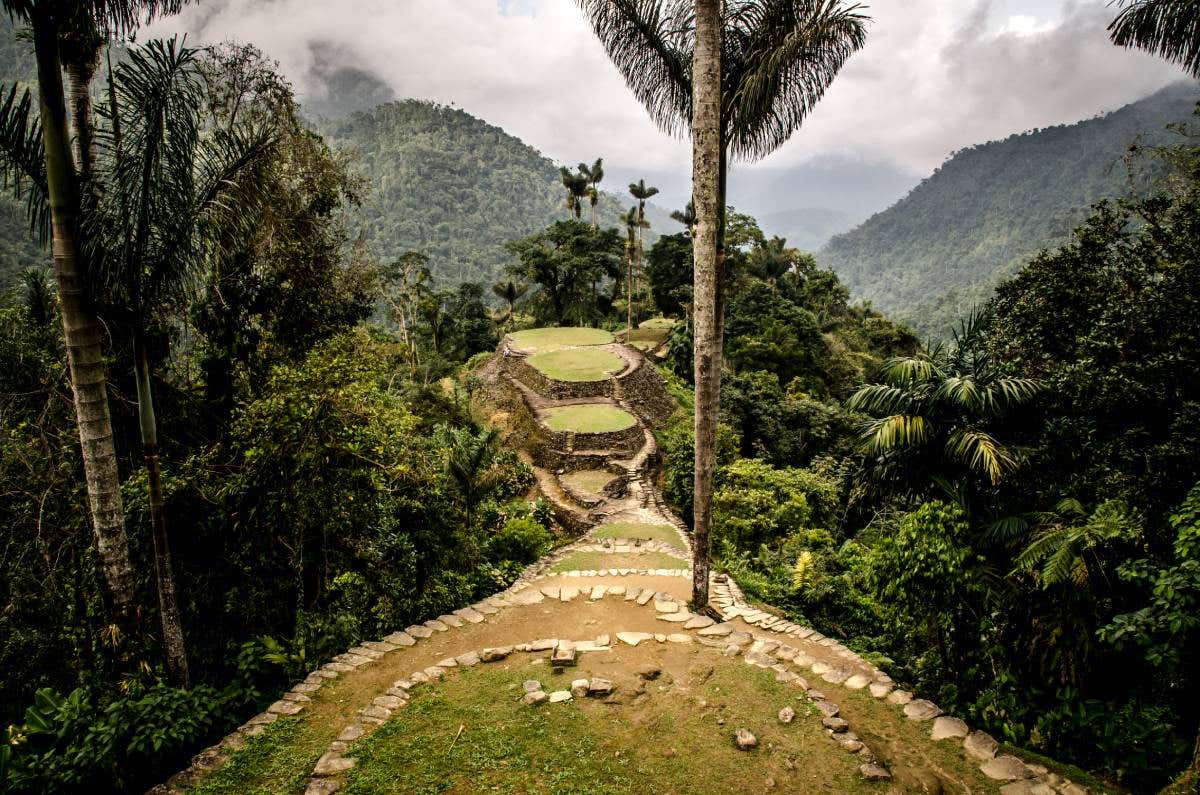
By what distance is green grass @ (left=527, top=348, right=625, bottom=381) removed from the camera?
75.5ft

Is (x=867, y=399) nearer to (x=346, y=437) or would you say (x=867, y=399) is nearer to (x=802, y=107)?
(x=802, y=107)

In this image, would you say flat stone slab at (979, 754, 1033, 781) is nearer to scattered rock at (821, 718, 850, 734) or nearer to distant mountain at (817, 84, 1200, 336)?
scattered rock at (821, 718, 850, 734)

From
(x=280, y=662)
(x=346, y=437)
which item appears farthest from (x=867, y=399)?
(x=280, y=662)

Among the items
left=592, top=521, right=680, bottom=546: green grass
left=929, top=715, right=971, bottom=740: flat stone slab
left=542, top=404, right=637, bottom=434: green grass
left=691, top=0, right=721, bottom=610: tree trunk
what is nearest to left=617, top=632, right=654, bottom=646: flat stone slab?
left=691, top=0, right=721, bottom=610: tree trunk

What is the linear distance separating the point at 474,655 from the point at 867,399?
538cm

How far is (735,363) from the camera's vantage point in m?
26.0

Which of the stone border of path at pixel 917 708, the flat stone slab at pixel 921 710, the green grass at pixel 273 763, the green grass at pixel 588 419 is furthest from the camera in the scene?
the green grass at pixel 588 419

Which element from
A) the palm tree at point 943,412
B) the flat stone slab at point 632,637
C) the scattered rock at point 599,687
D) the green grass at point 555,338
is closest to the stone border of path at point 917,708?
the flat stone slab at point 632,637

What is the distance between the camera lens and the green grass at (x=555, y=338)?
2705 centimetres

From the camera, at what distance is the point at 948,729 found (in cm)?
504

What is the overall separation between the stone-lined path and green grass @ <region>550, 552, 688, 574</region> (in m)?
0.02

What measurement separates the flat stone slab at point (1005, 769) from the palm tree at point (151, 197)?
764cm

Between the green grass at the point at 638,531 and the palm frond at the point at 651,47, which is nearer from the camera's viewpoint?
the palm frond at the point at 651,47

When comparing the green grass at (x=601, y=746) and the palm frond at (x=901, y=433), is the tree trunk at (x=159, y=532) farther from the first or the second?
the palm frond at (x=901, y=433)
